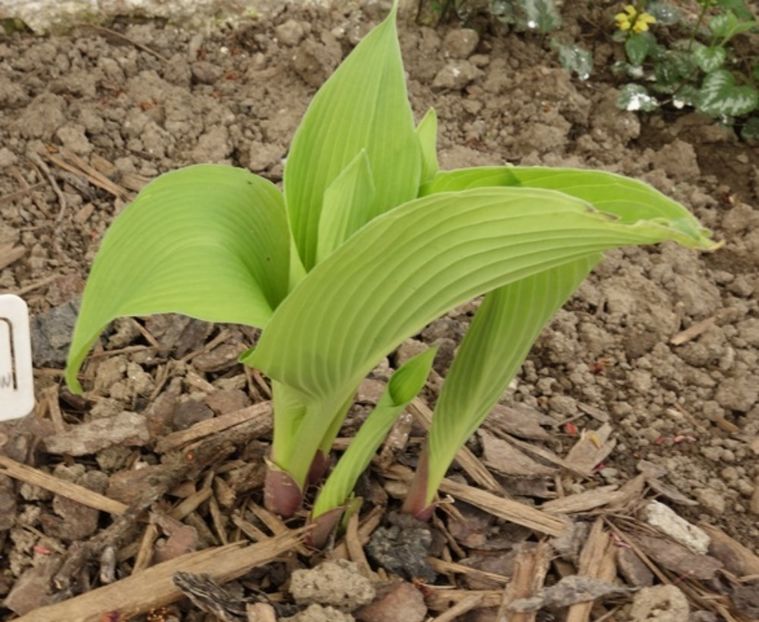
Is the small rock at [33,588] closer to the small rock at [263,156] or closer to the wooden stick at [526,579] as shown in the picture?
the wooden stick at [526,579]

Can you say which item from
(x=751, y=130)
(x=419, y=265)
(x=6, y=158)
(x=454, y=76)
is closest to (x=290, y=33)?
(x=454, y=76)

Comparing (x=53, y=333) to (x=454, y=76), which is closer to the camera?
(x=53, y=333)

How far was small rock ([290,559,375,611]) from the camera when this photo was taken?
113 centimetres

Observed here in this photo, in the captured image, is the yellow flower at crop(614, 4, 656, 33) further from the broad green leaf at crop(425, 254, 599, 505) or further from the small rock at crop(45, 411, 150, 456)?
the small rock at crop(45, 411, 150, 456)

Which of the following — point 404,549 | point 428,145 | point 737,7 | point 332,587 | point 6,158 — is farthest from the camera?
point 737,7

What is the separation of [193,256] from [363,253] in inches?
7.6

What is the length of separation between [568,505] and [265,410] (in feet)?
1.48

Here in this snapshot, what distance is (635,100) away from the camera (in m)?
2.04

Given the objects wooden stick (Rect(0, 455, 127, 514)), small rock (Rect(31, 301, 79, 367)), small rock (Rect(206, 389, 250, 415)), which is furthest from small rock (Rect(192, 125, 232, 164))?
wooden stick (Rect(0, 455, 127, 514))

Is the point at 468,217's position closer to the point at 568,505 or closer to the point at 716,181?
the point at 568,505

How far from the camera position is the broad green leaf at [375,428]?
1041mm

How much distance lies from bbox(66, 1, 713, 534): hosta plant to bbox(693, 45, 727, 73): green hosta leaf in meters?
1.23

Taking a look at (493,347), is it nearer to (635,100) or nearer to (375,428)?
(375,428)

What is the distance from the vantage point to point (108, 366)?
4.68ft
